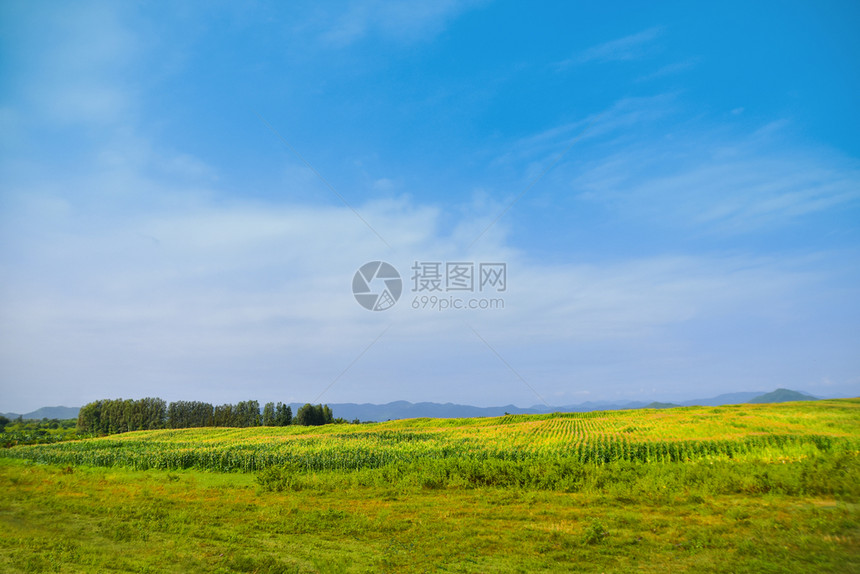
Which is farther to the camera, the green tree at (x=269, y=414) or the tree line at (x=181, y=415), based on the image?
the green tree at (x=269, y=414)

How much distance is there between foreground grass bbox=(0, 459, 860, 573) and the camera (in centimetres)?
971

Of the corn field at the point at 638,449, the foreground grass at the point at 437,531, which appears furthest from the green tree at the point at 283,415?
the foreground grass at the point at 437,531

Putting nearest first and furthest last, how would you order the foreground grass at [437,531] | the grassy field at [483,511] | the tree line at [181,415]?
the foreground grass at [437,531] → the grassy field at [483,511] → the tree line at [181,415]

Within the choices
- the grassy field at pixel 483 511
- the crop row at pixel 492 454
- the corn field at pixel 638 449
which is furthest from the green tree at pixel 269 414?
the grassy field at pixel 483 511

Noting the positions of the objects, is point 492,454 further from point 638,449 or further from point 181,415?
point 181,415

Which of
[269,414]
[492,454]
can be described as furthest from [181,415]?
[492,454]

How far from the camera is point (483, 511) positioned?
14.5 metres

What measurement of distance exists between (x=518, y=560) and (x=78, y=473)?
2896cm

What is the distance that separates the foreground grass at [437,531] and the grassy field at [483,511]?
0.06m

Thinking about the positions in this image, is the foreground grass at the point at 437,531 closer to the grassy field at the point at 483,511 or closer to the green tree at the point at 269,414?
the grassy field at the point at 483,511

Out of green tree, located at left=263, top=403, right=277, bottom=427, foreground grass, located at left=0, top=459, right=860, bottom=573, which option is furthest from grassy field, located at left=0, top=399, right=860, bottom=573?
green tree, located at left=263, top=403, right=277, bottom=427

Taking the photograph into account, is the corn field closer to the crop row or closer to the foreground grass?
the crop row

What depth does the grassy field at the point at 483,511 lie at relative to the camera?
994 cm

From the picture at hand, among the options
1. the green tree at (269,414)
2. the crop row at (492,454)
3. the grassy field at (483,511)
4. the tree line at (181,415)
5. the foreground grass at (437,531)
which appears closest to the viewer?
the foreground grass at (437,531)
